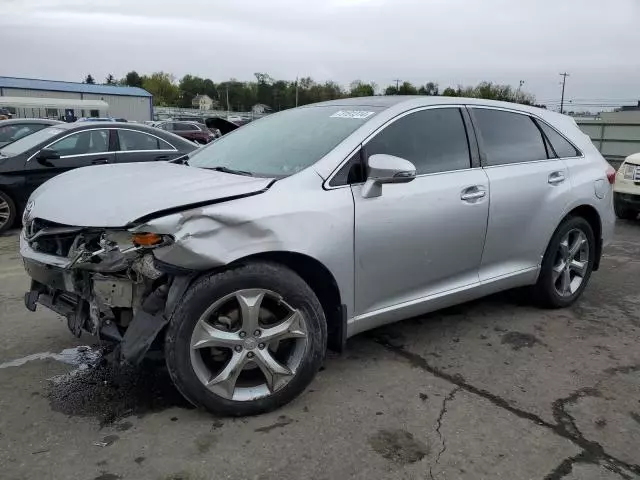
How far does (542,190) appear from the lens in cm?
421

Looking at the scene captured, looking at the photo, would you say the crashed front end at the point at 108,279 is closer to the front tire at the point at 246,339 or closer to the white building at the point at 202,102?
the front tire at the point at 246,339

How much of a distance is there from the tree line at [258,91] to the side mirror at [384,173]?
61.6 metres

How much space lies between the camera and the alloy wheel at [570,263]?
4535 millimetres

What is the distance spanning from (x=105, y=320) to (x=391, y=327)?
2164 mm

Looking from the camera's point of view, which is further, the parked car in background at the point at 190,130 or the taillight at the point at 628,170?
the parked car in background at the point at 190,130

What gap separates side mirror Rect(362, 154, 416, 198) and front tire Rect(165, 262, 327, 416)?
68 centimetres

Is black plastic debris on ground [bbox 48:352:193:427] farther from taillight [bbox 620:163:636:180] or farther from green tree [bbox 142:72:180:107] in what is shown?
green tree [bbox 142:72:180:107]

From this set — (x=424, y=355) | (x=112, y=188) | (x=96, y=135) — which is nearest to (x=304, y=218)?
(x=112, y=188)

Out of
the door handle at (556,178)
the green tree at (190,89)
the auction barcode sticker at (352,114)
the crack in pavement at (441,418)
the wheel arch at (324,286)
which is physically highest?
the green tree at (190,89)

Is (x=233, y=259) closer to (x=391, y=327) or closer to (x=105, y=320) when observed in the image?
(x=105, y=320)

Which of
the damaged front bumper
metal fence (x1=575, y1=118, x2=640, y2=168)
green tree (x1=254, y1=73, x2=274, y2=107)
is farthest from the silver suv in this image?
green tree (x1=254, y1=73, x2=274, y2=107)

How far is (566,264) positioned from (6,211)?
684 cm

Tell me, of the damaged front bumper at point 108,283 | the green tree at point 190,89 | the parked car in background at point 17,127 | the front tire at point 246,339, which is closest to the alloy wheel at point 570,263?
the front tire at point 246,339

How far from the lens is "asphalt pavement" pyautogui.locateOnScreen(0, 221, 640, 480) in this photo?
2.53 m
